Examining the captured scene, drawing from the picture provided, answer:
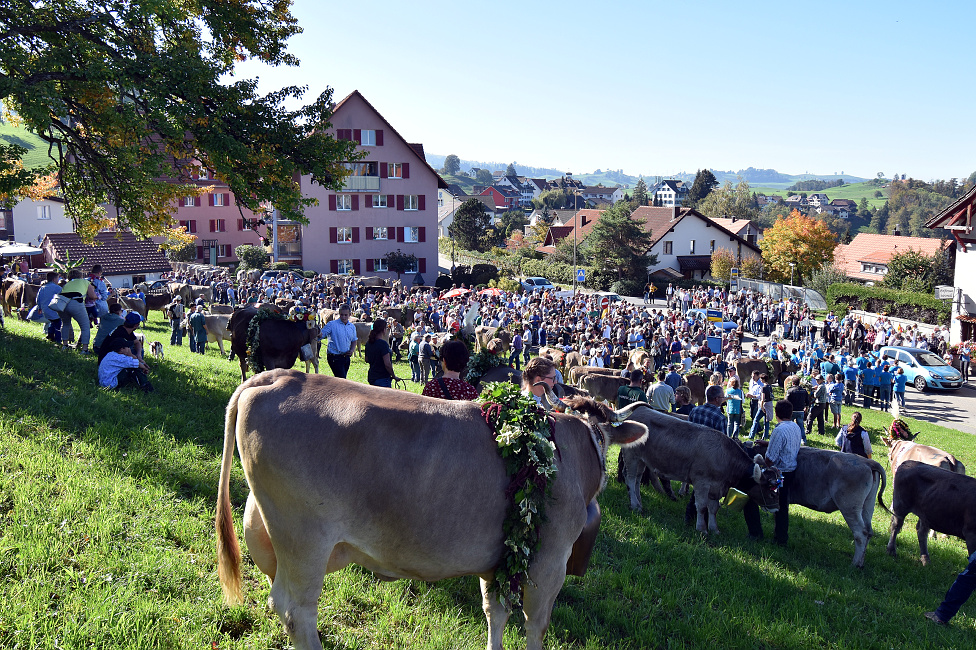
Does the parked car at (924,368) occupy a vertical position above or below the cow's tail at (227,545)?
below

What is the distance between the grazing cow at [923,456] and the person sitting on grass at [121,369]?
38.4ft

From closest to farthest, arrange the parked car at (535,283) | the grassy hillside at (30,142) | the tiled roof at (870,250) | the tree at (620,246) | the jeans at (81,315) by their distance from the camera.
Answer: the jeans at (81,315) → the parked car at (535,283) → the tree at (620,246) → the tiled roof at (870,250) → the grassy hillside at (30,142)

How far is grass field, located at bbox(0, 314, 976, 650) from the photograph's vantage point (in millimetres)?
4734

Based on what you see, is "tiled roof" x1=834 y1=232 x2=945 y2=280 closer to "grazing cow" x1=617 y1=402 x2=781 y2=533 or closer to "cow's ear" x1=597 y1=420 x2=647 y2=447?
"grazing cow" x1=617 y1=402 x2=781 y2=533

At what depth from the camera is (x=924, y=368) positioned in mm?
30438

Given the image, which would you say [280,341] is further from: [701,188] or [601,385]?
[701,188]

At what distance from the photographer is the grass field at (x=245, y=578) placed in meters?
4.73

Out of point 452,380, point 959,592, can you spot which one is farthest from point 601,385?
point 452,380

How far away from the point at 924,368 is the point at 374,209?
141ft

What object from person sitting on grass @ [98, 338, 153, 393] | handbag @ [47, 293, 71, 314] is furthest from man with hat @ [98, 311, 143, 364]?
handbag @ [47, 293, 71, 314]

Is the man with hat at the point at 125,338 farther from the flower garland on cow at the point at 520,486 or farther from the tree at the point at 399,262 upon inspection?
the tree at the point at 399,262

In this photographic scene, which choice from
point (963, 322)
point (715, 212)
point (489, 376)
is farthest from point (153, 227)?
point (715, 212)

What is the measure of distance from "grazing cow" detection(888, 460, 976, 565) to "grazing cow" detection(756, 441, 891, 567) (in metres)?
0.39

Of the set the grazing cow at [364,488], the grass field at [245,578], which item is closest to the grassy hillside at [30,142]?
the grass field at [245,578]
